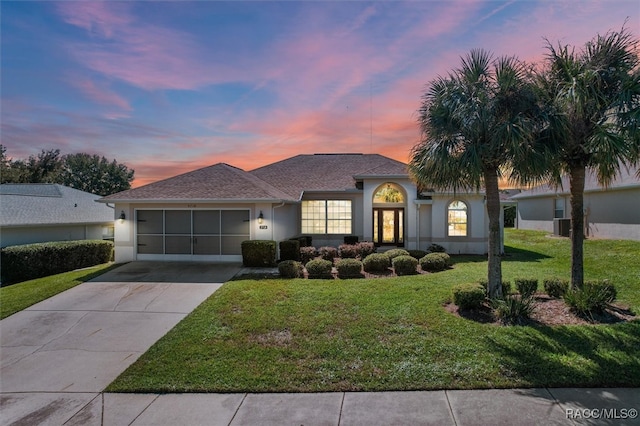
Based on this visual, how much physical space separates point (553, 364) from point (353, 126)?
19393mm

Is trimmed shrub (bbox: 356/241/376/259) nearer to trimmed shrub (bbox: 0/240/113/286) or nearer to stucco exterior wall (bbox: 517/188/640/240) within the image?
trimmed shrub (bbox: 0/240/113/286)

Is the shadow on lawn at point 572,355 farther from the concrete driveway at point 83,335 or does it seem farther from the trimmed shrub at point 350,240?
the trimmed shrub at point 350,240

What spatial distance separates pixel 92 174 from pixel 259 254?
48911 millimetres

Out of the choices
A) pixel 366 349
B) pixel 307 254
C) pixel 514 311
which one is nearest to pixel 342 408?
pixel 366 349

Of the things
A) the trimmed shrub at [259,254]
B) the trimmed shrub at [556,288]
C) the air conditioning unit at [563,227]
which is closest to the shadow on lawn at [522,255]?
the air conditioning unit at [563,227]

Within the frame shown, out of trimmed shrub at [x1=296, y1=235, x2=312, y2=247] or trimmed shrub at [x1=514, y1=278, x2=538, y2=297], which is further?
trimmed shrub at [x1=296, y1=235, x2=312, y2=247]

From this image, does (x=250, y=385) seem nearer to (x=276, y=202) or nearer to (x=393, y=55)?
(x=276, y=202)

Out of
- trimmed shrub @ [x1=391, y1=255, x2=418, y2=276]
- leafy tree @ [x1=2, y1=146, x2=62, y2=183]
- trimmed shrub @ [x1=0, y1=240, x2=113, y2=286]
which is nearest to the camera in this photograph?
trimmed shrub @ [x1=391, y1=255, x2=418, y2=276]

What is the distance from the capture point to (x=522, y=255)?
15766 millimetres

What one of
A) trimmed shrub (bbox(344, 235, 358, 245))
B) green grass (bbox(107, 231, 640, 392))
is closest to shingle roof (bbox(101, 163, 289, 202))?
trimmed shrub (bbox(344, 235, 358, 245))

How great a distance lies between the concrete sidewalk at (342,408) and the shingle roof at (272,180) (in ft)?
30.8

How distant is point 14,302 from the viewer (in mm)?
9273

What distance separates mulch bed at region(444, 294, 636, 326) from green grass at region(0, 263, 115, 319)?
37.9ft

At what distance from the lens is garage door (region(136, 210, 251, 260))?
1401cm
